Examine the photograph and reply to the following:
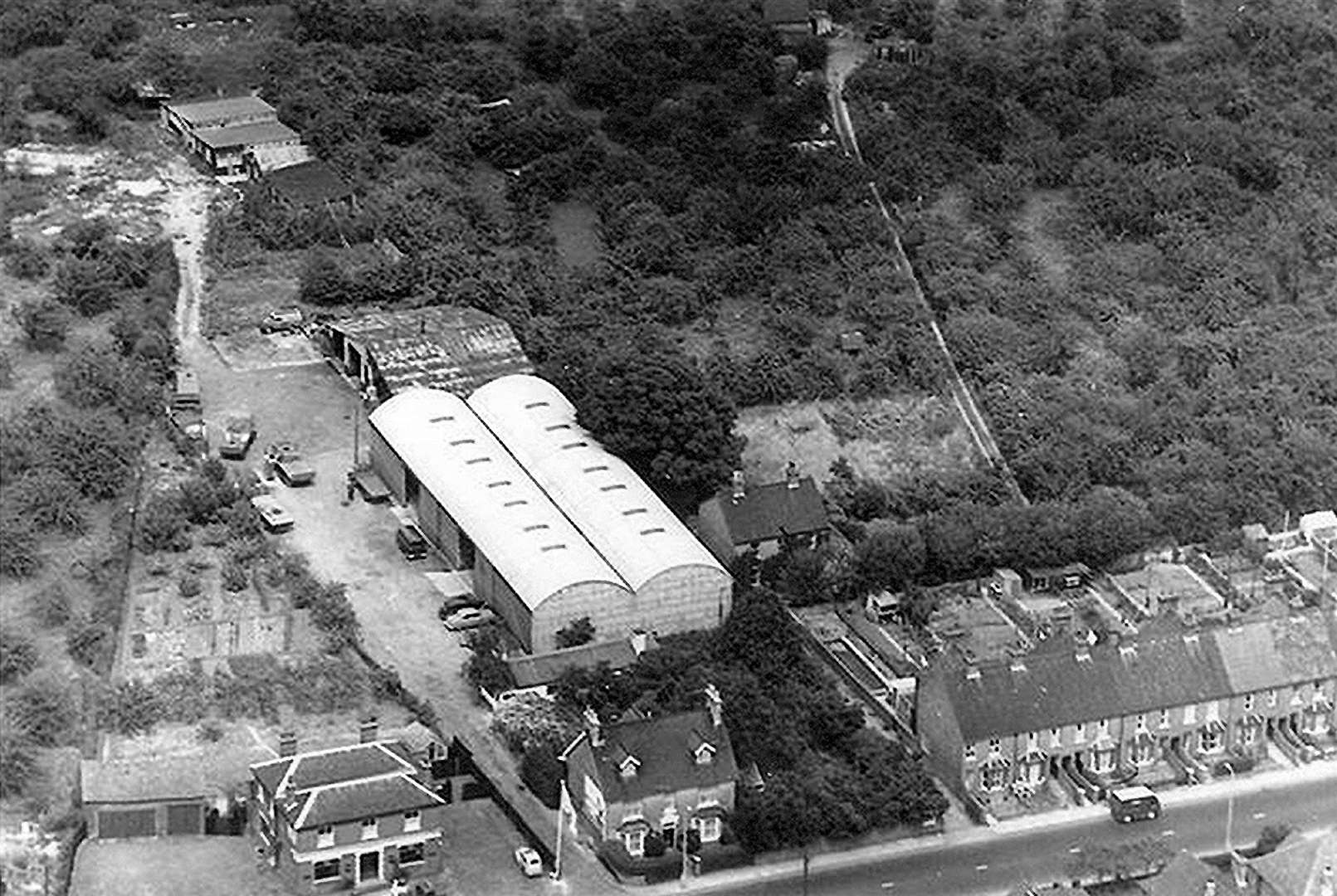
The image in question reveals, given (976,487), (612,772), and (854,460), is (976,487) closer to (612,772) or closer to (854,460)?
(854,460)

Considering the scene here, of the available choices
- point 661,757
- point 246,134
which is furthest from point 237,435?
point 246,134

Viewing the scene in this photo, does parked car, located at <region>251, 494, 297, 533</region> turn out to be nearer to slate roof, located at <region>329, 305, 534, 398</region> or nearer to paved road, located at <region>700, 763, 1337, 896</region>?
slate roof, located at <region>329, 305, 534, 398</region>

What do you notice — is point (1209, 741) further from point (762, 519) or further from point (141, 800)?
point (141, 800)

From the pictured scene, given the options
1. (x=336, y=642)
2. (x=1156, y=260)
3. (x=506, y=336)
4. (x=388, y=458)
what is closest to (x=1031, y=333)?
(x=1156, y=260)

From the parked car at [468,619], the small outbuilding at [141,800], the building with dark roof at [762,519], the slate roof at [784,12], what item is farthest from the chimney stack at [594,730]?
the slate roof at [784,12]

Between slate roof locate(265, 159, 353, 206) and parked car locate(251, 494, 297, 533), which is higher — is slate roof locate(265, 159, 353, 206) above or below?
below

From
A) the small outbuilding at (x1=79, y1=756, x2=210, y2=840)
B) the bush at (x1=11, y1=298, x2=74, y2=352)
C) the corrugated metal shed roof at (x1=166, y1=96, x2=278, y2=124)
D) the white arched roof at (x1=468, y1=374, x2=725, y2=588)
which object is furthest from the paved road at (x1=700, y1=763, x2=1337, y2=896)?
the corrugated metal shed roof at (x1=166, y1=96, x2=278, y2=124)

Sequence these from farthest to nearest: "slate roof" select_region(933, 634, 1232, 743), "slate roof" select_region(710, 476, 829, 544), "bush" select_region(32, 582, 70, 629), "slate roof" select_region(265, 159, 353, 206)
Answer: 1. "slate roof" select_region(265, 159, 353, 206)
2. "slate roof" select_region(710, 476, 829, 544)
3. "bush" select_region(32, 582, 70, 629)
4. "slate roof" select_region(933, 634, 1232, 743)
